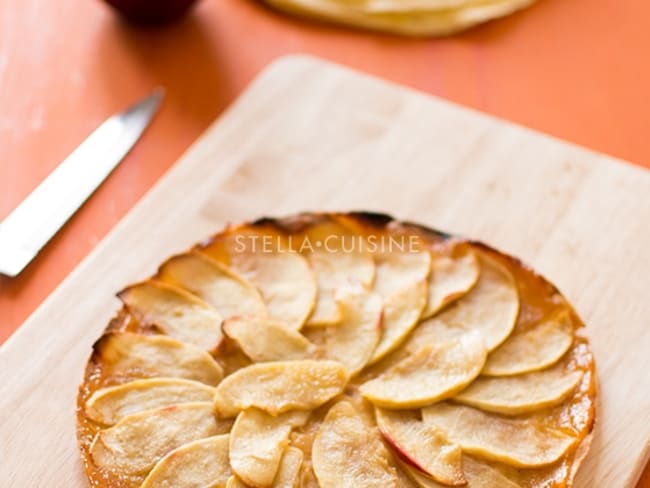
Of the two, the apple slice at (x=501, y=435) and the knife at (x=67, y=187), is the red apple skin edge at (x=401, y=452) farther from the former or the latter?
the knife at (x=67, y=187)

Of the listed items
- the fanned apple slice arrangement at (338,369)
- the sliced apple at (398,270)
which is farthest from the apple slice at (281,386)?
the sliced apple at (398,270)

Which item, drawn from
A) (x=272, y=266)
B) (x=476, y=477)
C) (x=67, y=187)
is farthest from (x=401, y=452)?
(x=67, y=187)

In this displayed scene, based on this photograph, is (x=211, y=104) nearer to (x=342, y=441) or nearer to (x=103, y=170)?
(x=103, y=170)

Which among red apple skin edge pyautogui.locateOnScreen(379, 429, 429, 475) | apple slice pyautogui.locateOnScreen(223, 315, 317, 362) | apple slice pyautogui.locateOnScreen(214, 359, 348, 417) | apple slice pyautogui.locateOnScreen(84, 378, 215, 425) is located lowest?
red apple skin edge pyautogui.locateOnScreen(379, 429, 429, 475)

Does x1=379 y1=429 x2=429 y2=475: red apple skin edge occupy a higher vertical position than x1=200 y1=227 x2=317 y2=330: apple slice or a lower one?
lower

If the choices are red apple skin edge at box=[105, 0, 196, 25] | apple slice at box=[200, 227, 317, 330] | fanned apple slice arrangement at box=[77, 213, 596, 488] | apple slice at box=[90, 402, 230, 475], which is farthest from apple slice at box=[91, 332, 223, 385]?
red apple skin edge at box=[105, 0, 196, 25]

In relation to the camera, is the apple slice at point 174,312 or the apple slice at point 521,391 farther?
the apple slice at point 174,312

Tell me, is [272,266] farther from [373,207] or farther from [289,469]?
[289,469]

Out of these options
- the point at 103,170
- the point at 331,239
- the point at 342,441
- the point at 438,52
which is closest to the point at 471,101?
the point at 438,52

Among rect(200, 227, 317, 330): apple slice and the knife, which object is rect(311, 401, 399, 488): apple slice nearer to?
rect(200, 227, 317, 330): apple slice
